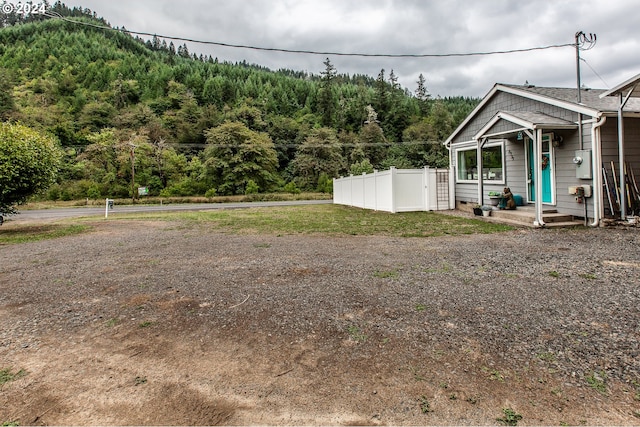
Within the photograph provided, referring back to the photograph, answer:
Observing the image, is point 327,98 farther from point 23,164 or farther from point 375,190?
point 23,164

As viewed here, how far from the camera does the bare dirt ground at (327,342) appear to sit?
1.87m

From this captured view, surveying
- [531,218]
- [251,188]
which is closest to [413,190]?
[531,218]

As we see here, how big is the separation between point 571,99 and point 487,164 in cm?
297

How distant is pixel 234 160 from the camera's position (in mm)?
41594

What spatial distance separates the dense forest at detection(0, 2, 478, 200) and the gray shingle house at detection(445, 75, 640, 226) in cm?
2862

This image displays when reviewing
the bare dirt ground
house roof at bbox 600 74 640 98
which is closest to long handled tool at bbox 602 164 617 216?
house roof at bbox 600 74 640 98

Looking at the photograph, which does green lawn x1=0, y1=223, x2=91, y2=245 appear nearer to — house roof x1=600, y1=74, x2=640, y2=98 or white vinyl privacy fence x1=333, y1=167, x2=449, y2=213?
white vinyl privacy fence x1=333, y1=167, x2=449, y2=213

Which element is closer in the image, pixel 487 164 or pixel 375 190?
pixel 487 164

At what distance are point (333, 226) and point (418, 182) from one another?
4906mm

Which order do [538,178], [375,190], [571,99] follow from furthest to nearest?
[375,190], [571,99], [538,178]

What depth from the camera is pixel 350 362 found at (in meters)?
2.33

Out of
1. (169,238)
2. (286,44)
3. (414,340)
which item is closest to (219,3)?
(286,44)

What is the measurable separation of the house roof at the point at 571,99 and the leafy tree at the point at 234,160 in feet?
106

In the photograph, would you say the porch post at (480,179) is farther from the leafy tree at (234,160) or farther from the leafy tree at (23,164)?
the leafy tree at (234,160)
